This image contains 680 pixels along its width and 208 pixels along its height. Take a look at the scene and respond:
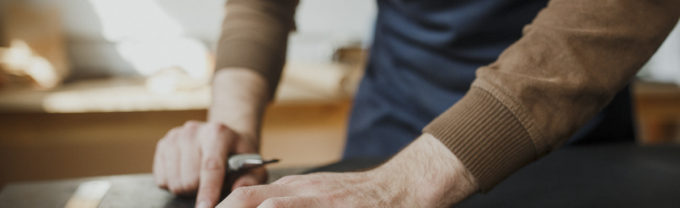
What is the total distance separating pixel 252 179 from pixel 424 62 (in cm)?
39

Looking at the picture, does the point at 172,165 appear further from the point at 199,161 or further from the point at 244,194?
the point at 244,194

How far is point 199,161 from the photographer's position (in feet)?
1.67

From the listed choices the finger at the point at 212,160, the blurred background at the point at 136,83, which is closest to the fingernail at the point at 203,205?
the finger at the point at 212,160

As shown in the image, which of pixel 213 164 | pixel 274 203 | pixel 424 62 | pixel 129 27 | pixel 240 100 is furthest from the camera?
pixel 129 27

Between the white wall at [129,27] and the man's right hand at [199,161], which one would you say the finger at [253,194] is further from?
the white wall at [129,27]

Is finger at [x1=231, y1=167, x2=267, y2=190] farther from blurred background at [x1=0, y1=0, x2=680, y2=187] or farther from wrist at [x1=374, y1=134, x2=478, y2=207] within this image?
blurred background at [x1=0, y1=0, x2=680, y2=187]

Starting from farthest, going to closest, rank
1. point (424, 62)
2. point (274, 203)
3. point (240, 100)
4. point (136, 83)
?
point (136, 83), point (424, 62), point (240, 100), point (274, 203)

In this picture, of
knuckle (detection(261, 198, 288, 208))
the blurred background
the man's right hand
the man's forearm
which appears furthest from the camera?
the blurred background

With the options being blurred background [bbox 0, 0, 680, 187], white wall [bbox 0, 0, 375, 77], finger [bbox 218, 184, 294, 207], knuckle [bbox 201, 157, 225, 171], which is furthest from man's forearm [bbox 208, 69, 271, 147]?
white wall [bbox 0, 0, 375, 77]

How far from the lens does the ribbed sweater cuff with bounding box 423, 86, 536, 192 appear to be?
0.41 m

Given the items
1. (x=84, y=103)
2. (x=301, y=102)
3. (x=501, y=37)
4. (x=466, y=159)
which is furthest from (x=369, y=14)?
(x=466, y=159)

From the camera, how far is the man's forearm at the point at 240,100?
621 millimetres

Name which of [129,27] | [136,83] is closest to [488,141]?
[136,83]

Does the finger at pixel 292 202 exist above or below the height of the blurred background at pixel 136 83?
above
